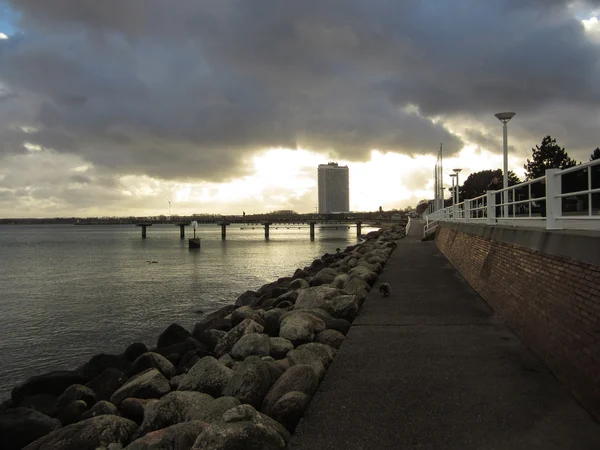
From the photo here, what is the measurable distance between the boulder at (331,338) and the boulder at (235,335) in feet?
4.91

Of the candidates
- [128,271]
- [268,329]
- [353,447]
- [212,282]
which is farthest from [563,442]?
[128,271]

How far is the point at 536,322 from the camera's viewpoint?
596 cm

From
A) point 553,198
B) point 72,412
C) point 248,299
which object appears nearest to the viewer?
point 553,198

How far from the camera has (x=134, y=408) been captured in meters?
6.11

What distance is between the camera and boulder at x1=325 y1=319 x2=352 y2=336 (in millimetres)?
8037

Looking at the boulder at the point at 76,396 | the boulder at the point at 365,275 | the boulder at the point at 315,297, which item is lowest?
the boulder at the point at 76,396

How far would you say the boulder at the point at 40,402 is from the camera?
7.58 m

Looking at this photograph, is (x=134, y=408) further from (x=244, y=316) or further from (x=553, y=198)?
(x=553, y=198)

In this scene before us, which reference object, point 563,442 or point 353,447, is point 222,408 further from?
point 563,442

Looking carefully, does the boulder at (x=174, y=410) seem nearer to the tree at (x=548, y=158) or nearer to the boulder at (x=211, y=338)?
the boulder at (x=211, y=338)

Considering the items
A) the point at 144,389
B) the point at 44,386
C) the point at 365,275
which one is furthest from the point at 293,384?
the point at 365,275

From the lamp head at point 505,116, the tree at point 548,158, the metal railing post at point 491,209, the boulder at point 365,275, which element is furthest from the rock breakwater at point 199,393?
the tree at point 548,158

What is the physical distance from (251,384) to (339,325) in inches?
120

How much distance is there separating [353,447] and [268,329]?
18.4 feet
